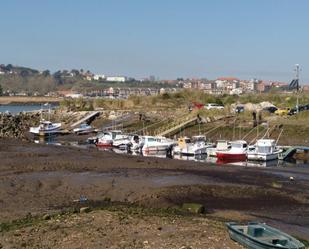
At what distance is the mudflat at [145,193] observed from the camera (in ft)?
57.6

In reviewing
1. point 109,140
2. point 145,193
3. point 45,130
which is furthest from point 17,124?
point 145,193

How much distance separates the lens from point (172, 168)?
42.2 m

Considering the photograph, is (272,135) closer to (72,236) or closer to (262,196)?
(262,196)

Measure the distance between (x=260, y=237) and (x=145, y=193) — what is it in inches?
529

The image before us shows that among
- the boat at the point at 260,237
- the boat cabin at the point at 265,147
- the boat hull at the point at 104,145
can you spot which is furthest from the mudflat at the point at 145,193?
the boat hull at the point at 104,145

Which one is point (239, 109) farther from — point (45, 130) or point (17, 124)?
point (17, 124)

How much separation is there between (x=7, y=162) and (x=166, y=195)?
1723 centimetres

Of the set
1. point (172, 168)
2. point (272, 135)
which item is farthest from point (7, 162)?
point (272, 135)

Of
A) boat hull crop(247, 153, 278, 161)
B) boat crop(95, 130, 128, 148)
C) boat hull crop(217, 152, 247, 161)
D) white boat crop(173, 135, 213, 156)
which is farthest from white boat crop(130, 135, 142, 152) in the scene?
boat hull crop(247, 153, 278, 161)

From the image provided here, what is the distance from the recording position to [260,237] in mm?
16234

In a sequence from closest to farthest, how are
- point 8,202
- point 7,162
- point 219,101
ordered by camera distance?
point 8,202
point 7,162
point 219,101

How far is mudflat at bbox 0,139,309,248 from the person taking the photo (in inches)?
691

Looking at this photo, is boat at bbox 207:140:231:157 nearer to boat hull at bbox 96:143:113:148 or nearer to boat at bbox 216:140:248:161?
boat at bbox 216:140:248:161

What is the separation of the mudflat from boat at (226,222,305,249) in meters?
0.35
